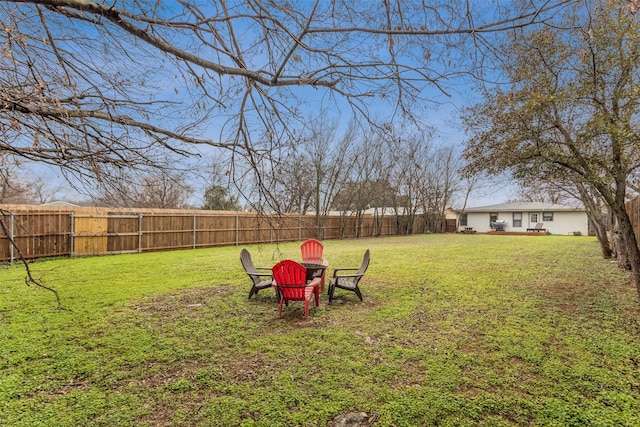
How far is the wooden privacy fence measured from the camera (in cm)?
1025

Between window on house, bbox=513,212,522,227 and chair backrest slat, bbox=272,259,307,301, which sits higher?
window on house, bbox=513,212,522,227

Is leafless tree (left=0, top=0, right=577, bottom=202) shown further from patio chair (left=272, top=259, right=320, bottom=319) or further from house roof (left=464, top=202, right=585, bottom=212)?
house roof (left=464, top=202, right=585, bottom=212)

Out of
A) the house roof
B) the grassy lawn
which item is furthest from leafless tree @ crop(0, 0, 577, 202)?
the house roof

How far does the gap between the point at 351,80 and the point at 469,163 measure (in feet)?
13.0

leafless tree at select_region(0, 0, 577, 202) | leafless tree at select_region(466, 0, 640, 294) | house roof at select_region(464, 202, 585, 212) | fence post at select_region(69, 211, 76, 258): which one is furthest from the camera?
house roof at select_region(464, 202, 585, 212)

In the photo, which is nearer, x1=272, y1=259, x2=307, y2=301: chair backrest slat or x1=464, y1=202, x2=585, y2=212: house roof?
x1=272, y1=259, x2=307, y2=301: chair backrest slat

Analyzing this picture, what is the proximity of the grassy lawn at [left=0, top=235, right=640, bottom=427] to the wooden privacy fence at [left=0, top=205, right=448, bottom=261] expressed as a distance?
2.64 meters

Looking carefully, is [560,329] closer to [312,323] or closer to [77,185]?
[312,323]

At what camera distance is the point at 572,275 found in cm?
835

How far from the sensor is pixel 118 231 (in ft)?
42.3

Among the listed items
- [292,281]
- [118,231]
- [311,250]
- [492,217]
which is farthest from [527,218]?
[292,281]

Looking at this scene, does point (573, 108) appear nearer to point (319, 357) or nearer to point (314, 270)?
point (314, 270)

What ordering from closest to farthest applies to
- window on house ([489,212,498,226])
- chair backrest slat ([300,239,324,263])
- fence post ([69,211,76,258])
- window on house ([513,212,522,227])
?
chair backrest slat ([300,239,324,263]) → fence post ([69,211,76,258]) → window on house ([513,212,522,227]) → window on house ([489,212,498,226])

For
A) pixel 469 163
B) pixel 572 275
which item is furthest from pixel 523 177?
pixel 572 275
